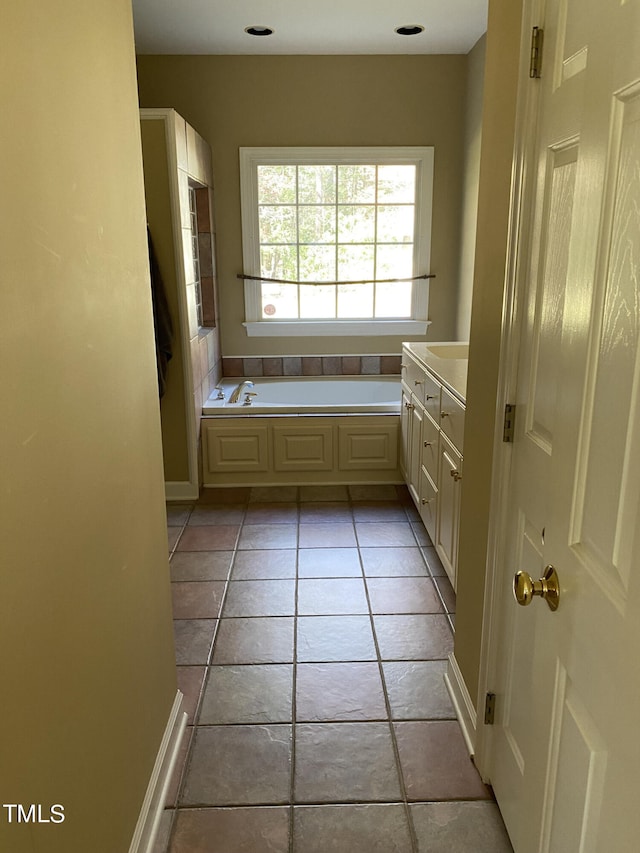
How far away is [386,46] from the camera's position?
161 inches

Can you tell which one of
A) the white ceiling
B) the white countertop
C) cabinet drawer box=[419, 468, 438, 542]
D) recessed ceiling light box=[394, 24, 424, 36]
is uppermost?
recessed ceiling light box=[394, 24, 424, 36]

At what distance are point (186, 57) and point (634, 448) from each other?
442 cm

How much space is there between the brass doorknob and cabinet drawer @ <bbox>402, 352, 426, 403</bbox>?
2.23 metres

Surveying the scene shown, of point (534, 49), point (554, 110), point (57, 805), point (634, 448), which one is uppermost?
point (534, 49)

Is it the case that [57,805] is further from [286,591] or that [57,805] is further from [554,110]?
[286,591]

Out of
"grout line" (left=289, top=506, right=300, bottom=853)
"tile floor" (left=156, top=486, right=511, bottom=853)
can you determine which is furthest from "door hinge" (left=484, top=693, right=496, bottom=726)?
"grout line" (left=289, top=506, right=300, bottom=853)

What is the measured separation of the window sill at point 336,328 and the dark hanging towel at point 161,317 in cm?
118

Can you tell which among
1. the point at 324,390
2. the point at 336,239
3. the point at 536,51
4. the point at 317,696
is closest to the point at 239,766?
the point at 317,696

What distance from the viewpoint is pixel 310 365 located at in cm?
479

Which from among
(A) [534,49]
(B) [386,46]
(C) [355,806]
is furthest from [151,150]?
(C) [355,806]

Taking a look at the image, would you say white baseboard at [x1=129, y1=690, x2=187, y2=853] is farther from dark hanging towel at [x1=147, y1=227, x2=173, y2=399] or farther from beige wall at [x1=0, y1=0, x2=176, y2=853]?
dark hanging towel at [x1=147, y1=227, x2=173, y2=399]

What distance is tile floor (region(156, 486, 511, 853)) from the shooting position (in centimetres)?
165

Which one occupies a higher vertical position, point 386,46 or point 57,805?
point 386,46

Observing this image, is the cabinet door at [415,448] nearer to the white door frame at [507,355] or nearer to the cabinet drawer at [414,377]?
the cabinet drawer at [414,377]
